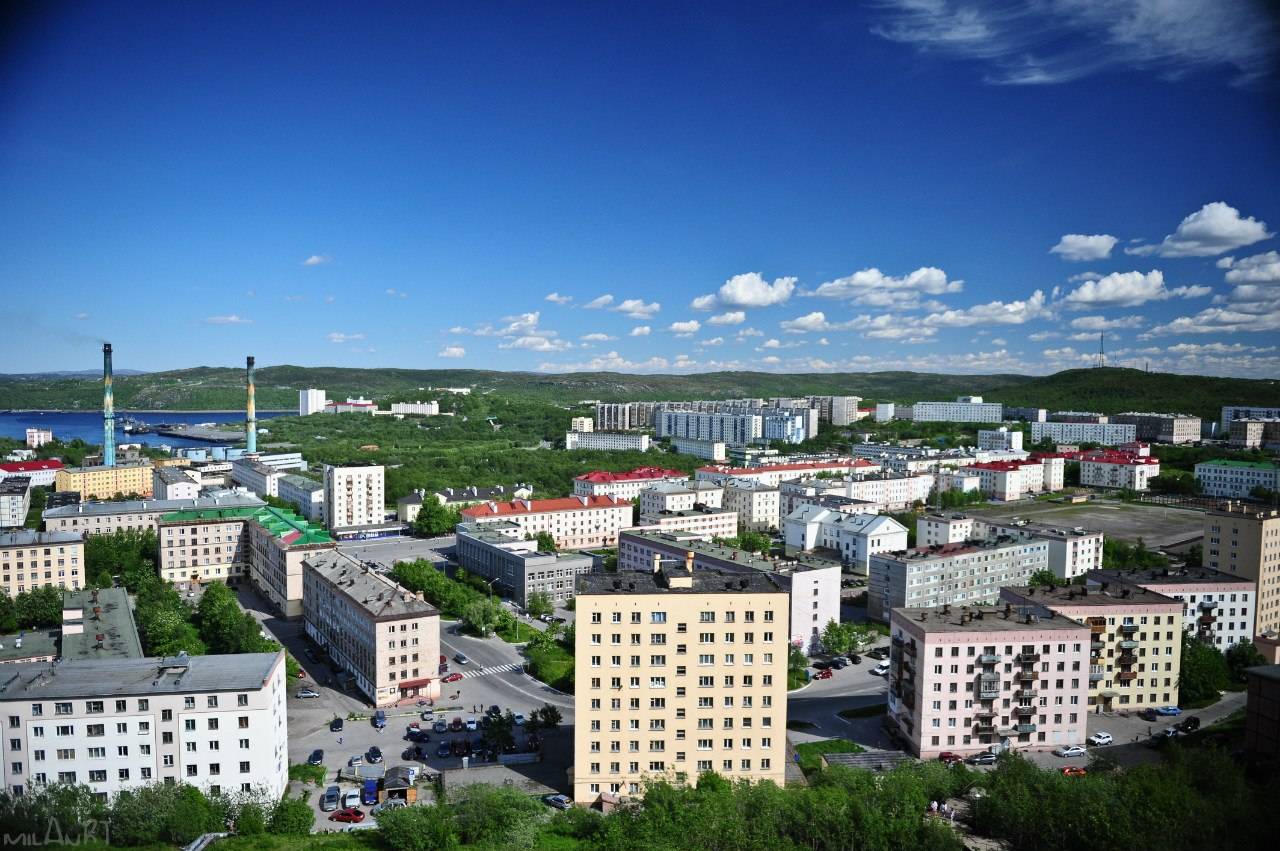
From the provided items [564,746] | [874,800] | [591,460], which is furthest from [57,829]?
[591,460]

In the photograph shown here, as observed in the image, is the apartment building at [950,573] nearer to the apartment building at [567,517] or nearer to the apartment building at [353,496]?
the apartment building at [567,517]

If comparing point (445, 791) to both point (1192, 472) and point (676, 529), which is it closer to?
point (676, 529)

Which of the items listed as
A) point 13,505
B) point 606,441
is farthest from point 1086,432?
point 13,505

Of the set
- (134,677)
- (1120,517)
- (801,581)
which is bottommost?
(1120,517)

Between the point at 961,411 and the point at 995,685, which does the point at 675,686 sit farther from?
the point at 961,411

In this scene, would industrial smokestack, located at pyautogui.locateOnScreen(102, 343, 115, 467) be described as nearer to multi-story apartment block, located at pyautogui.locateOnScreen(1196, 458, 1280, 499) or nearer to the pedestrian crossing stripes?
the pedestrian crossing stripes

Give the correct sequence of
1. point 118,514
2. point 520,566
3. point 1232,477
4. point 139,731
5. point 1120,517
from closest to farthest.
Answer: point 139,731 → point 520,566 → point 118,514 → point 1120,517 → point 1232,477
